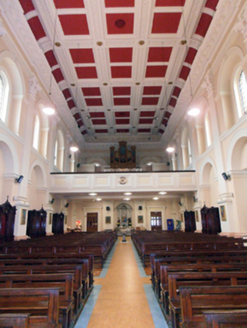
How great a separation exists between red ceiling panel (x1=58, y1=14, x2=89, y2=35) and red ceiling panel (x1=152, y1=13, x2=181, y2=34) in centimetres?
323

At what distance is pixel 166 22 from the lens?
10609 mm

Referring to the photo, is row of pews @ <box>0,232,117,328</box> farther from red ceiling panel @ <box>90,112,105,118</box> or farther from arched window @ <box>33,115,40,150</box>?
red ceiling panel @ <box>90,112,105,118</box>

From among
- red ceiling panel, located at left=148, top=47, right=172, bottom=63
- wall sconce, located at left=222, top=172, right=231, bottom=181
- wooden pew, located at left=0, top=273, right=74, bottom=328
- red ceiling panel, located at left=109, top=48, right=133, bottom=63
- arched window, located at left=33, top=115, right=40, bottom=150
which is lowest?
wooden pew, located at left=0, top=273, right=74, bottom=328

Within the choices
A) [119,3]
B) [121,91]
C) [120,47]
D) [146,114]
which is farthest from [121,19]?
[146,114]

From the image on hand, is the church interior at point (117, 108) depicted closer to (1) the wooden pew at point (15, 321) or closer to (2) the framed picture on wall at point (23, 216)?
(2) the framed picture on wall at point (23, 216)

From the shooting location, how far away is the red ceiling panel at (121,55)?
12.3m

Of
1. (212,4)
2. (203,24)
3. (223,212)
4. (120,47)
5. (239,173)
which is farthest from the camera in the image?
(120,47)

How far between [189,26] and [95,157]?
15800 mm

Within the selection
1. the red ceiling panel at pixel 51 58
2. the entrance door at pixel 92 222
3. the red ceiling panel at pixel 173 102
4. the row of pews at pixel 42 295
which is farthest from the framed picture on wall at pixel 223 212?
the entrance door at pixel 92 222

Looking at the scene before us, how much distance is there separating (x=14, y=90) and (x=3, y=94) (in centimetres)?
73

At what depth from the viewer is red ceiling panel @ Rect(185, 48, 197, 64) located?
40.1 ft

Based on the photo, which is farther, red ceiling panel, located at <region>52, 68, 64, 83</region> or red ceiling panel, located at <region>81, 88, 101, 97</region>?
red ceiling panel, located at <region>81, 88, 101, 97</region>

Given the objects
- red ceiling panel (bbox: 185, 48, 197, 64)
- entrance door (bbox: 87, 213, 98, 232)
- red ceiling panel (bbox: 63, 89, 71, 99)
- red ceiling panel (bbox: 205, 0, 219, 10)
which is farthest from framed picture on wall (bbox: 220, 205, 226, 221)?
entrance door (bbox: 87, 213, 98, 232)

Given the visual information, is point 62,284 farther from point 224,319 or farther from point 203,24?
point 203,24
